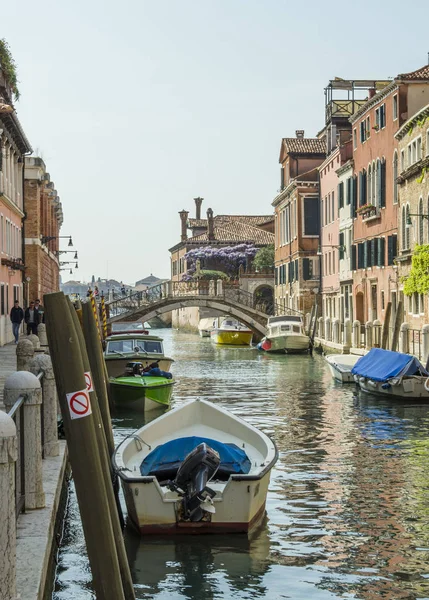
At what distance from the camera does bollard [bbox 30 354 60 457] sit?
33.4 ft

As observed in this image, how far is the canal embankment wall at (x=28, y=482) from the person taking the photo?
15.7 feet

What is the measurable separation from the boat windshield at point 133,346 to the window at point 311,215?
92.4 ft

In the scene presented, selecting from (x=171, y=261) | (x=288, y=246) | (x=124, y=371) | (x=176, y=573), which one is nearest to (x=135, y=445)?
(x=176, y=573)

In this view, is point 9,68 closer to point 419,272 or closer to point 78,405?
point 419,272

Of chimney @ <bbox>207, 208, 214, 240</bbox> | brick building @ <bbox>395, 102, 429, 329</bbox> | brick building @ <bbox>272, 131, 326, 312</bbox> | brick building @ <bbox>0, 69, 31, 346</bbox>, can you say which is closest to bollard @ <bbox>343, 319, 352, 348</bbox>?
brick building @ <bbox>395, 102, 429, 329</bbox>

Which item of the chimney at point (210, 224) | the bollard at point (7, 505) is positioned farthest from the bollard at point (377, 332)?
the chimney at point (210, 224)

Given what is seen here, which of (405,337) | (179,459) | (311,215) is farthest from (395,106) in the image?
(179,459)

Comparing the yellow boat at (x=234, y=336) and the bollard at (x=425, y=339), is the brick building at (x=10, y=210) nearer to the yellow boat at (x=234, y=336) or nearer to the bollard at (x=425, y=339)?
the bollard at (x=425, y=339)

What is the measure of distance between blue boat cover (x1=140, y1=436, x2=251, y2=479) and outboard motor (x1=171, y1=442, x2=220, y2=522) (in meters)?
0.57

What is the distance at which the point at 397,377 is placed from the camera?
2208cm

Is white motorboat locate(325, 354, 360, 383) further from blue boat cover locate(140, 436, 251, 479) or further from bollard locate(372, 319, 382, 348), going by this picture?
blue boat cover locate(140, 436, 251, 479)

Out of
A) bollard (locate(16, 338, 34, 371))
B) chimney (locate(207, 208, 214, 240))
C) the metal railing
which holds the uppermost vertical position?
chimney (locate(207, 208, 214, 240))

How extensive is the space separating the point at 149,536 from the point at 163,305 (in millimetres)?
42698

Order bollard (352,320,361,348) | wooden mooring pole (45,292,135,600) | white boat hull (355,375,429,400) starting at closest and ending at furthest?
wooden mooring pole (45,292,135,600) → white boat hull (355,375,429,400) → bollard (352,320,361,348)
